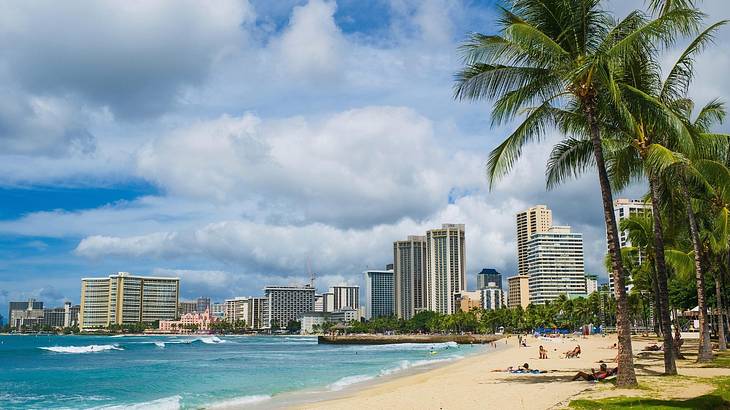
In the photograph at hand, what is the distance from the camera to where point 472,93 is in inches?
672

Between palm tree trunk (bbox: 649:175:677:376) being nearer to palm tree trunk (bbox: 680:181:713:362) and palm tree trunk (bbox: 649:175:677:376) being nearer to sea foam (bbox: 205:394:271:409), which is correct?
palm tree trunk (bbox: 680:181:713:362)

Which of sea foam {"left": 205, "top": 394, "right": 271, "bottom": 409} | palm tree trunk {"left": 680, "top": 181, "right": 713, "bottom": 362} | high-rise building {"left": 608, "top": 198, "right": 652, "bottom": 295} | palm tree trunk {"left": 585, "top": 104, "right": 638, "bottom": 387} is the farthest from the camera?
high-rise building {"left": 608, "top": 198, "right": 652, "bottom": 295}

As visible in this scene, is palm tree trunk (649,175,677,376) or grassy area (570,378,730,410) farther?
palm tree trunk (649,175,677,376)

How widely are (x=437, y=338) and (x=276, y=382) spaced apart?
10847 cm

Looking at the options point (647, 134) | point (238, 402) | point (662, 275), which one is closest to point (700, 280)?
point (662, 275)

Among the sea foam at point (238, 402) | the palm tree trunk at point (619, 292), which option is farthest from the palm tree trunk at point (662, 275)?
the sea foam at point (238, 402)

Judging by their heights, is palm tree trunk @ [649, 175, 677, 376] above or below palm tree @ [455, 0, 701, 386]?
below

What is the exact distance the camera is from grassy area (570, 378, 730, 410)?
11.8m

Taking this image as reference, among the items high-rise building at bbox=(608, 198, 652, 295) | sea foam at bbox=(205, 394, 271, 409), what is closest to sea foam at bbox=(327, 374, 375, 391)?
sea foam at bbox=(205, 394, 271, 409)

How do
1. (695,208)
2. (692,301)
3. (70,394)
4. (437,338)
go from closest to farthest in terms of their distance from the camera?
(695,208)
(70,394)
(692,301)
(437,338)

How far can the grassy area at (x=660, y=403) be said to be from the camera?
11.8 m

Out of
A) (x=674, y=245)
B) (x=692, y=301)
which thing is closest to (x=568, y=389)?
(x=674, y=245)

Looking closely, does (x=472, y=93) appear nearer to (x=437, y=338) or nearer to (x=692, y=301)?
(x=692, y=301)

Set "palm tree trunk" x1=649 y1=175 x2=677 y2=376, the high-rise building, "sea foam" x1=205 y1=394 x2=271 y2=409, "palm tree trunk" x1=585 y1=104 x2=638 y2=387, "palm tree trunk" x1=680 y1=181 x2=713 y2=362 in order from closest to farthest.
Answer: "palm tree trunk" x1=585 y1=104 x2=638 y2=387 < "palm tree trunk" x1=649 y1=175 x2=677 y2=376 < "palm tree trunk" x1=680 y1=181 x2=713 y2=362 < "sea foam" x1=205 y1=394 x2=271 y2=409 < the high-rise building
